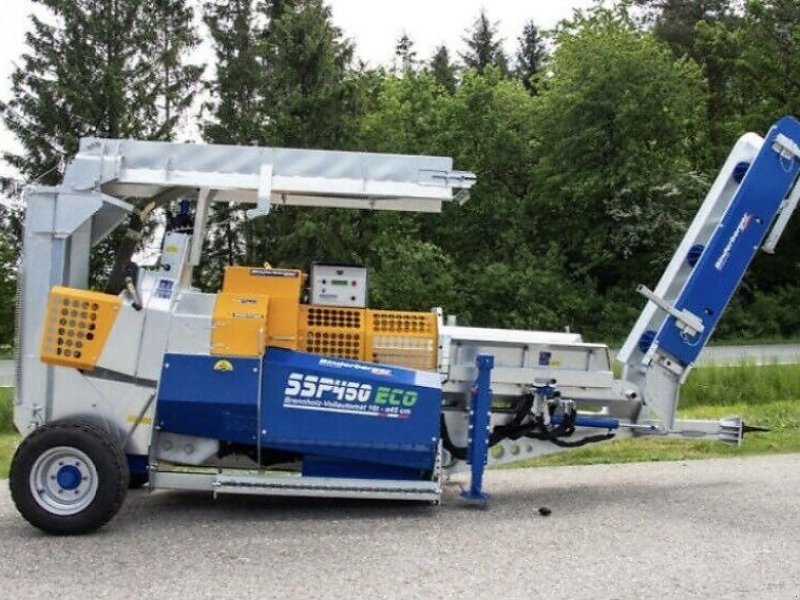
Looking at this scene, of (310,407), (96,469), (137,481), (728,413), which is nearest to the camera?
(96,469)

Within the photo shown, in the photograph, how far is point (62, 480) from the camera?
24.5ft

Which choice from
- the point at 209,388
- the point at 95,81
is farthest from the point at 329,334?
the point at 95,81

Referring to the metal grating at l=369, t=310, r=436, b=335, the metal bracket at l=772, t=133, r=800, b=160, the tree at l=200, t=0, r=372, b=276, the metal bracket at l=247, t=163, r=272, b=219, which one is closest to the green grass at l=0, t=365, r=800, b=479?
the metal grating at l=369, t=310, r=436, b=335

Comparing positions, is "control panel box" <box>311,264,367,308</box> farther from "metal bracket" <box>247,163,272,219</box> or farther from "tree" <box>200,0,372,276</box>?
"tree" <box>200,0,372,276</box>

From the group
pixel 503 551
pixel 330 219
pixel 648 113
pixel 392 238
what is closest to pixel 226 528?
pixel 503 551

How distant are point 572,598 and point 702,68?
111 feet

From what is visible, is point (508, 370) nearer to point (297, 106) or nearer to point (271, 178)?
point (271, 178)

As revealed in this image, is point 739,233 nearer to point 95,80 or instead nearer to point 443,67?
point 95,80

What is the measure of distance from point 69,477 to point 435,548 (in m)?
2.62

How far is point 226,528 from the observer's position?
25.3 ft

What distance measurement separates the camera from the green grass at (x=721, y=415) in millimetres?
11930

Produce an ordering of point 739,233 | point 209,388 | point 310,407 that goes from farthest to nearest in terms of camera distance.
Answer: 1. point 739,233
2. point 310,407
3. point 209,388

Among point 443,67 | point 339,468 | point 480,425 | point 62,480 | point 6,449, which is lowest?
point 6,449

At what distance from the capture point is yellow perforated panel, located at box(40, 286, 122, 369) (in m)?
7.60
